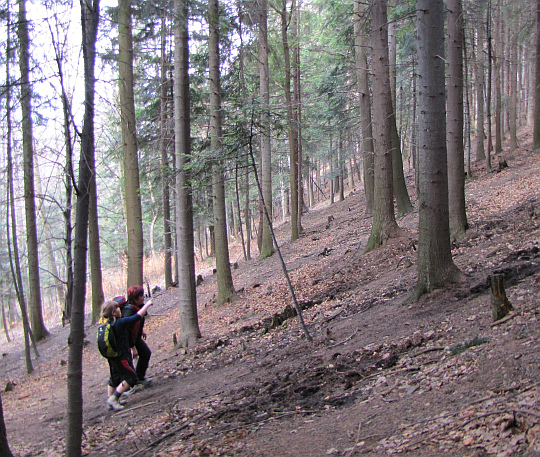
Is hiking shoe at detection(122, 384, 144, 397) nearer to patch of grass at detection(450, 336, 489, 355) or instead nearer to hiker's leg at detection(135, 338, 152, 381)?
hiker's leg at detection(135, 338, 152, 381)

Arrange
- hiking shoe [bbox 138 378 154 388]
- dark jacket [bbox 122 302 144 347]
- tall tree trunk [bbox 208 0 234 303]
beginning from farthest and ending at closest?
tall tree trunk [bbox 208 0 234 303]
hiking shoe [bbox 138 378 154 388]
dark jacket [bbox 122 302 144 347]

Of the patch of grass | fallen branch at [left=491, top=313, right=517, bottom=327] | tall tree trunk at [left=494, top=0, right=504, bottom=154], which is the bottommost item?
the patch of grass

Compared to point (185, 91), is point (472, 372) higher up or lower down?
lower down

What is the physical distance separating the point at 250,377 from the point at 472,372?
324 cm

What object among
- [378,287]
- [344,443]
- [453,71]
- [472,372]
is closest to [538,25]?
[453,71]

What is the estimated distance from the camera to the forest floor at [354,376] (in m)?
3.59

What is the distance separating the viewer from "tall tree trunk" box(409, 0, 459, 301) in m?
6.71

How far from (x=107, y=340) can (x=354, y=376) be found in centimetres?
361

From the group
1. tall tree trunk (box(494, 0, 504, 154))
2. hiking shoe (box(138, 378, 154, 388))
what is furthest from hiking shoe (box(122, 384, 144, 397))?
tall tree trunk (box(494, 0, 504, 154))

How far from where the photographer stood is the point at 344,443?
12.2 feet

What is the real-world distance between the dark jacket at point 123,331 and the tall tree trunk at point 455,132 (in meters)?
7.20

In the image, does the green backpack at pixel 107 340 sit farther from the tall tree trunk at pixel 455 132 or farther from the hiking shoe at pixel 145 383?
the tall tree trunk at pixel 455 132

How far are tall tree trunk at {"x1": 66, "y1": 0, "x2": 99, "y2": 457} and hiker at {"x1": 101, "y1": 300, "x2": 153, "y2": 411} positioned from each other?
2.25 metres

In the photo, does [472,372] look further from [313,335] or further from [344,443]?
[313,335]
